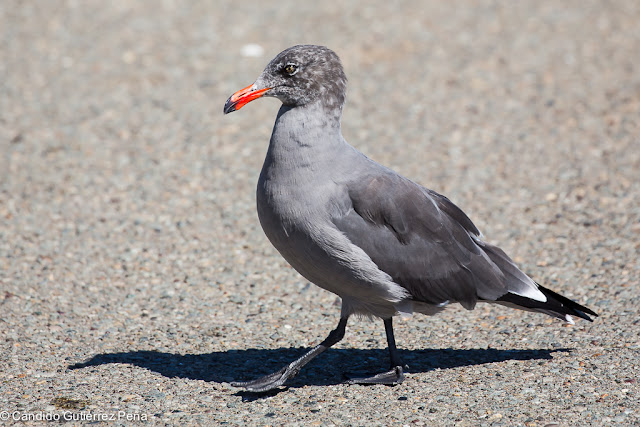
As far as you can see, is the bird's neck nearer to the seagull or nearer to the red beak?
the seagull

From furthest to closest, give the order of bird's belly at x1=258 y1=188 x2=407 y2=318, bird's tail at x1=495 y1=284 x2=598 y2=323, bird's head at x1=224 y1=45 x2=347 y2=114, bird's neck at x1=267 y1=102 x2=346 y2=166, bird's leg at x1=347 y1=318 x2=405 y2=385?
1. bird's tail at x1=495 y1=284 x2=598 y2=323
2. bird's leg at x1=347 y1=318 x2=405 y2=385
3. bird's head at x1=224 y1=45 x2=347 y2=114
4. bird's neck at x1=267 y1=102 x2=346 y2=166
5. bird's belly at x1=258 y1=188 x2=407 y2=318

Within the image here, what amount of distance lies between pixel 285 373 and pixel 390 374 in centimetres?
67

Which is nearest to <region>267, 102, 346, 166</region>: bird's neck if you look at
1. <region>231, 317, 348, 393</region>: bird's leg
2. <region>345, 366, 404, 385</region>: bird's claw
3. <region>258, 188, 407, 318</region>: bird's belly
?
<region>258, 188, 407, 318</region>: bird's belly

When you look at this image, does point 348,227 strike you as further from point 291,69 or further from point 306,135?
point 291,69

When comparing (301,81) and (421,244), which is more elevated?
(301,81)

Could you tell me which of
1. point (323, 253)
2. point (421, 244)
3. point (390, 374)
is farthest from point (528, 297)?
point (323, 253)

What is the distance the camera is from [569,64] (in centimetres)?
1088

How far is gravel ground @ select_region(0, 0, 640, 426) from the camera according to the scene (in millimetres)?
5016

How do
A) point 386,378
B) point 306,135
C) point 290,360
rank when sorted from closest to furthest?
1. point 306,135
2. point 386,378
3. point 290,360

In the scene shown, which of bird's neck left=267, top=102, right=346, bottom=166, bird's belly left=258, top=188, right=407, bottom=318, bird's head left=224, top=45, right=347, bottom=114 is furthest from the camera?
bird's head left=224, top=45, right=347, bottom=114

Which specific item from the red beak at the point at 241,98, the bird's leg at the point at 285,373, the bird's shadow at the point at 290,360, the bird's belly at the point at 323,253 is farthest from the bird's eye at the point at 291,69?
the bird's shadow at the point at 290,360

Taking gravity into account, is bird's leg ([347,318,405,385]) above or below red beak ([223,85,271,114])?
below

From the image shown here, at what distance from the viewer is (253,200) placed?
8.12 metres

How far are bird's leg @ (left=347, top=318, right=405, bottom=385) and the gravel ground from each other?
0.06m
